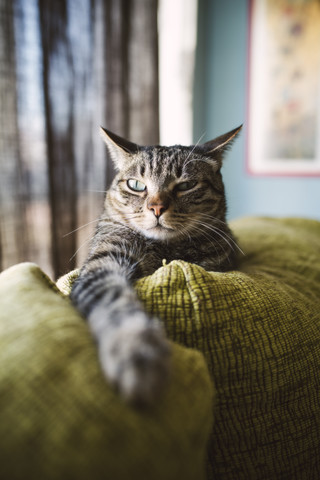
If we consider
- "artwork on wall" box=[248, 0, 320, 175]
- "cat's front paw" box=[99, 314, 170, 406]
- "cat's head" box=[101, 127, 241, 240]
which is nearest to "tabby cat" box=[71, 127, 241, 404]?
"cat's head" box=[101, 127, 241, 240]

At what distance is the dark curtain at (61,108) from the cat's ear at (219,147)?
42 cm

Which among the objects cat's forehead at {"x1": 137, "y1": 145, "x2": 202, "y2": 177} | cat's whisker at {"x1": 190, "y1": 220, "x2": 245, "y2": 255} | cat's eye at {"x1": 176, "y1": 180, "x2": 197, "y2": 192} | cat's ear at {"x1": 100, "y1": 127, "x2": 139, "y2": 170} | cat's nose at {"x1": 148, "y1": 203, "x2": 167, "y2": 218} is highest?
cat's ear at {"x1": 100, "y1": 127, "x2": 139, "y2": 170}

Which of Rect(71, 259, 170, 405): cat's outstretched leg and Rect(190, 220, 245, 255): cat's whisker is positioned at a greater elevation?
Rect(190, 220, 245, 255): cat's whisker

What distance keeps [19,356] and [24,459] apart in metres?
0.11

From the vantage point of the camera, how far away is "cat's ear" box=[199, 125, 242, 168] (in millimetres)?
1040

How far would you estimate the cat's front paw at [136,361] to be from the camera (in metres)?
0.38

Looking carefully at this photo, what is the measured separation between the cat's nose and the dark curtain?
244mm

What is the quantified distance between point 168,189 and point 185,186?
0.06 meters

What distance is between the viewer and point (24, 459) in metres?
0.35

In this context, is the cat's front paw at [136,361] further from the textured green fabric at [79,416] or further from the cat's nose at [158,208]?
the cat's nose at [158,208]

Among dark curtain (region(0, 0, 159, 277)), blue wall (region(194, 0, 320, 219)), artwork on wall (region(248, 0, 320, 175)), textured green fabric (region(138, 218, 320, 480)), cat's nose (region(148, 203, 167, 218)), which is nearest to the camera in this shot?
textured green fabric (region(138, 218, 320, 480))

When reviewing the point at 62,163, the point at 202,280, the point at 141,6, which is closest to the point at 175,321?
the point at 202,280

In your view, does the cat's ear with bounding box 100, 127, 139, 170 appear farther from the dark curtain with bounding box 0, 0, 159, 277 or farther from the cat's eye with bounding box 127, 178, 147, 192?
the dark curtain with bounding box 0, 0, 159, 277

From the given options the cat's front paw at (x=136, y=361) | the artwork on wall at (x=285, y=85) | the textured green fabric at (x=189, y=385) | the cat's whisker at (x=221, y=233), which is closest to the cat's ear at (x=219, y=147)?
the cat's whisker at (x=221, y=233)
